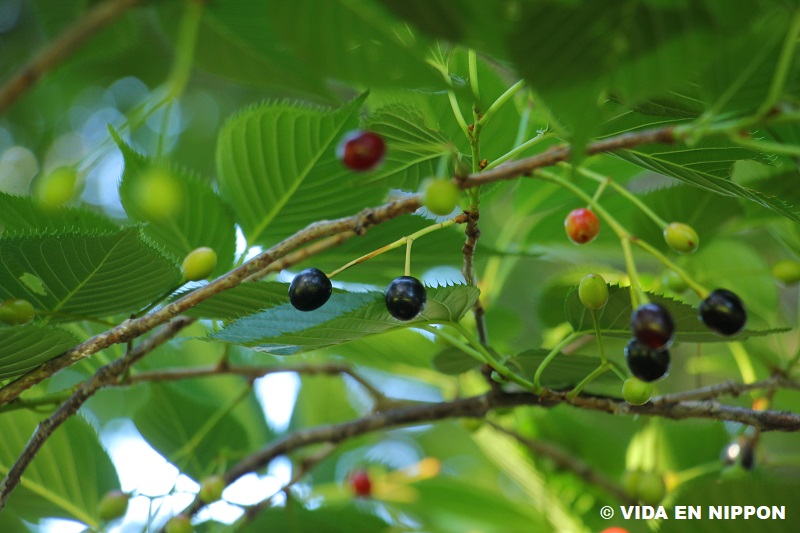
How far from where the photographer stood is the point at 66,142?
9.43 feet

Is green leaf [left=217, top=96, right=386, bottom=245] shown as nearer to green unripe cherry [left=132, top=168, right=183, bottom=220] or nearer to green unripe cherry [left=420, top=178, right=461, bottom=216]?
green unripe cherry [left=132, top=168, right=183, bottom=220]

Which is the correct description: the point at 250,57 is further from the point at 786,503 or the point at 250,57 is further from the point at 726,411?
the point at 786,503

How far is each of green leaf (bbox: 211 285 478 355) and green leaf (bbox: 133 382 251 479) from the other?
0.53 m

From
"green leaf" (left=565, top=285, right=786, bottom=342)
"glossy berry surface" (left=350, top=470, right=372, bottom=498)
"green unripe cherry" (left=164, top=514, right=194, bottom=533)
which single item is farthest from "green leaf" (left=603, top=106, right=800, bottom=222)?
"glossy berry surface" (left=350, top=470, right=372, bottom=498)

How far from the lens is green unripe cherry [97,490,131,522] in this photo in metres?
1.07

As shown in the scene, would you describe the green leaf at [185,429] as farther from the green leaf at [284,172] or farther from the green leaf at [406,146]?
the green leaf at [406,146]

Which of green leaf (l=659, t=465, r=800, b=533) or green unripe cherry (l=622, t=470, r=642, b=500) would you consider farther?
green unripe cherry (l=622, t=470, r=642, b=500)

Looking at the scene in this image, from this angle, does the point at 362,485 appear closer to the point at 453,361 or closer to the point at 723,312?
the point at 453,361

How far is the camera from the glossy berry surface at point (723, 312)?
673 millimetres

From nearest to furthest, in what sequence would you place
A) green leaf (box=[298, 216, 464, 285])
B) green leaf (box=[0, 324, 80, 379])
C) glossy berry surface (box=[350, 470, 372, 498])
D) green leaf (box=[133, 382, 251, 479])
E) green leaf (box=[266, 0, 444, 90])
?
green leaf (box=[266, 0, 444, 90])
green leaf (box=[0, 324, 80, 379])
green leaf (box=[298, 216, 464, 285])
green leaf (box=[133, 382, 251, 479])
glossy berry surface (box=[350, 470, 372, 498])

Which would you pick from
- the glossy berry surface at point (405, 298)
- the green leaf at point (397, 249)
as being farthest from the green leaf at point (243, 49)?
the glossy berry surface at point (405, 298)

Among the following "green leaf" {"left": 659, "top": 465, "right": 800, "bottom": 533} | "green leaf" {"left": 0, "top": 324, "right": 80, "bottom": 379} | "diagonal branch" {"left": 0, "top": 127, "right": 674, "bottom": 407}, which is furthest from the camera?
"green leaf" {"left": 659, "top": 465, "right": 800, "bottom": 533}

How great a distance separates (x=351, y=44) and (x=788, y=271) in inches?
30.4

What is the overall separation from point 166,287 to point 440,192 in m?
0.40
